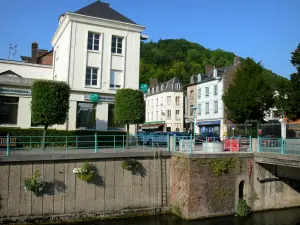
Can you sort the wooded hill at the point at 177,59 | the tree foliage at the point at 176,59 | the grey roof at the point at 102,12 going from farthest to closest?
the tree foliage at the point at 176,59 → the wooded hill at the point at 177,59 → the grey roof at the point at 102,12

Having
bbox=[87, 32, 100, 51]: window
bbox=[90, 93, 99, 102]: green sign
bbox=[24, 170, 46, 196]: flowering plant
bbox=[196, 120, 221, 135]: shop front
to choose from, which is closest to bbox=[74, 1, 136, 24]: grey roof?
bbox=[87, 32, 100, 51]: window

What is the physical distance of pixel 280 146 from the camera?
15.6 meters

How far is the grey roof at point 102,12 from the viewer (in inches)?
990

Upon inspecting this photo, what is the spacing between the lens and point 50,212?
1345 centimetres

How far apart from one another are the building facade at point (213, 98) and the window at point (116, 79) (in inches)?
891

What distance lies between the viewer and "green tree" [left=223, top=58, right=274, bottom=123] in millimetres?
38500

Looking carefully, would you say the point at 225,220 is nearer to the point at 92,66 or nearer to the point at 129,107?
the point at 129,107

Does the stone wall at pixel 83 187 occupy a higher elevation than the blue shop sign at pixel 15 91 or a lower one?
lower

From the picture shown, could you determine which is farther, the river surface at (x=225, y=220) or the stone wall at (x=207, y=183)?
the stone wall at (x=207, y=183)

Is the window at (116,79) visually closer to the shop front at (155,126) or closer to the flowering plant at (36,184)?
the flowering plant at (36,184)

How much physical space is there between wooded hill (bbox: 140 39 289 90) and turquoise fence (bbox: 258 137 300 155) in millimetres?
56700

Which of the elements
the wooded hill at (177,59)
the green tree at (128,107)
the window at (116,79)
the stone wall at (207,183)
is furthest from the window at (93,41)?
the wooded hill at (177,59)

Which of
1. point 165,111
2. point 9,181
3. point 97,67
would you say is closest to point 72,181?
point 9,181

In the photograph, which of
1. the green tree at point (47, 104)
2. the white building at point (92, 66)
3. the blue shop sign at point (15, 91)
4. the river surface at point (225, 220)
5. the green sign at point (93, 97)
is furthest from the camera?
the green sign at point (93, 97)
